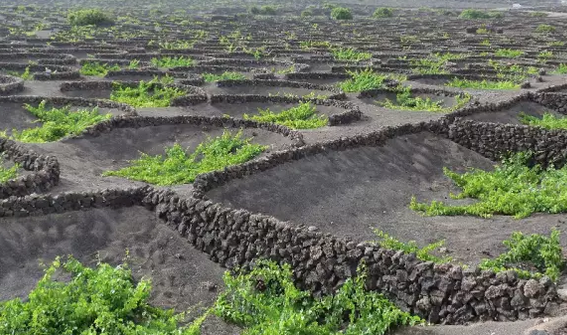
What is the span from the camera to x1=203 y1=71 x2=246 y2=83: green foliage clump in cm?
3938

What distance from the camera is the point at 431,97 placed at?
34.2m

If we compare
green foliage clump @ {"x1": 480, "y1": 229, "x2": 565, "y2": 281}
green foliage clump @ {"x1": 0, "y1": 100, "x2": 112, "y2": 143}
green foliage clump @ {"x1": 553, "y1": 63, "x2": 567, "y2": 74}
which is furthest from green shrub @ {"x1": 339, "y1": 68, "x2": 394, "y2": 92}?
green foliage clump @ {"x1": 480, "y1": 229, "x2": 565, "y2": 281}

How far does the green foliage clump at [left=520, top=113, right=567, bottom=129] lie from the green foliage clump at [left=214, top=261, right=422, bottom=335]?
1685 centimetres

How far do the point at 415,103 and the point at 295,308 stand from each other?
21.5 m

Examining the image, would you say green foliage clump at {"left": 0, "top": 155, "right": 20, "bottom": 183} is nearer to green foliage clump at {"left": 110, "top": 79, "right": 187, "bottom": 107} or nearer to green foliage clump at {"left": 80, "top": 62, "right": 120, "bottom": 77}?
green foliage clump at {"left": 110, "top": 79, "right": 187, "bottom": 107}

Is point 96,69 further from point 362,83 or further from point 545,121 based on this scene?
point 545,121

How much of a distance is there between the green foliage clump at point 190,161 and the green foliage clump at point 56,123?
3.75 meters

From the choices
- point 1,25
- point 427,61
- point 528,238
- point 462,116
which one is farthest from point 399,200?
point 1,25

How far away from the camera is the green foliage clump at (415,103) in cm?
3130

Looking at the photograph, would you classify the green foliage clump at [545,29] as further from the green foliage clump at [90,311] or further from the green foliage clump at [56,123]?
the green foliage clump at [90,311]

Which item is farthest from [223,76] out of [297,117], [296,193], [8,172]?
[296,193]

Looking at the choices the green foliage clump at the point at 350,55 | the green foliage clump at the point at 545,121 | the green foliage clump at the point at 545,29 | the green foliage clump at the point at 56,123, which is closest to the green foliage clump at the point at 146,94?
the green foliage clump at the point at 56,123

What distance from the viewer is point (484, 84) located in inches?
1506

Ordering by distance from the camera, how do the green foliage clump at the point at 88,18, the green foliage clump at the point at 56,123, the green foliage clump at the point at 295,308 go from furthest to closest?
the green foliage clump at the point at 88,18 < the green foliage clump at the point at 56,123 < the green foliage clump at the point at 295,308
